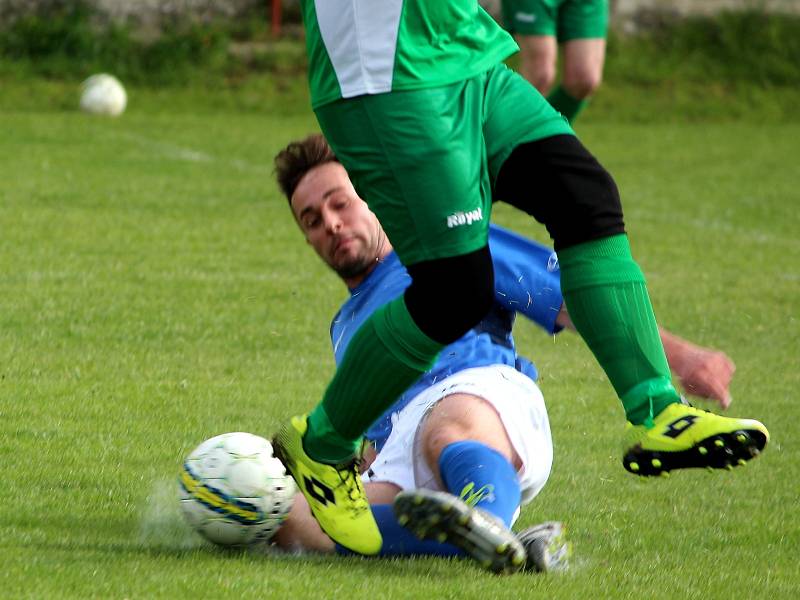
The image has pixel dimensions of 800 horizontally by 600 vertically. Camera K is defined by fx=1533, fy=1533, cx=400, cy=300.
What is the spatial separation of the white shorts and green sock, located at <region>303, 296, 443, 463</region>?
0.46 m

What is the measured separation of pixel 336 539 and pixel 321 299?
3.95 m

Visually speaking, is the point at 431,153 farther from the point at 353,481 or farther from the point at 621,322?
the point at 353,481

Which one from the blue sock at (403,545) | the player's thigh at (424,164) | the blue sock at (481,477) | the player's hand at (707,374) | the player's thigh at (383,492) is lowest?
the player's thigh at (383,492)

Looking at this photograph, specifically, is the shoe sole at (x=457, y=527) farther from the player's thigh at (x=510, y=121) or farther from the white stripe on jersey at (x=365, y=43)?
the white stripe on jersey at (x=365, y=43)

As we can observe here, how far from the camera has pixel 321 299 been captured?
7.40 metres

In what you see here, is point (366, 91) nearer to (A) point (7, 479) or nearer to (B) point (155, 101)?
(A) point (7, 479)

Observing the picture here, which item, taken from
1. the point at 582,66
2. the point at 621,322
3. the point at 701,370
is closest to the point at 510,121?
the point at 621,322

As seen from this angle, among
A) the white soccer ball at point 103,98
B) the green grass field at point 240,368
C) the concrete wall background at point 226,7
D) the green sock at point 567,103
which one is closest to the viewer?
the green grass field at point 240,368

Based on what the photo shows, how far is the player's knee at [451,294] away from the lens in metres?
3.23

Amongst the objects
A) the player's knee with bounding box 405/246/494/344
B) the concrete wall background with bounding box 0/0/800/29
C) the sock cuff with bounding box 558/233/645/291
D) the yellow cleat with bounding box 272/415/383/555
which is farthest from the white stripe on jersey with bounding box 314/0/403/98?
the concrete wall background with bounding box 0/0/800/29

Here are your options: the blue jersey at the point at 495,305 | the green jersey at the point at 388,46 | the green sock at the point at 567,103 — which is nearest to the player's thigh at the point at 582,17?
the green sock at the point at 567,103

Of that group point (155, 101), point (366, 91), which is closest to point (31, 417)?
point (366, 91)

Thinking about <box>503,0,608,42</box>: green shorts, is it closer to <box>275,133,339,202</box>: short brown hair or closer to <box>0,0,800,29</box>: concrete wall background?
<box>275,133,339,202</box>: short brown hair

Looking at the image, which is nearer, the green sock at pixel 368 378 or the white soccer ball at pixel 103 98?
the green sock at pixel 368 378
